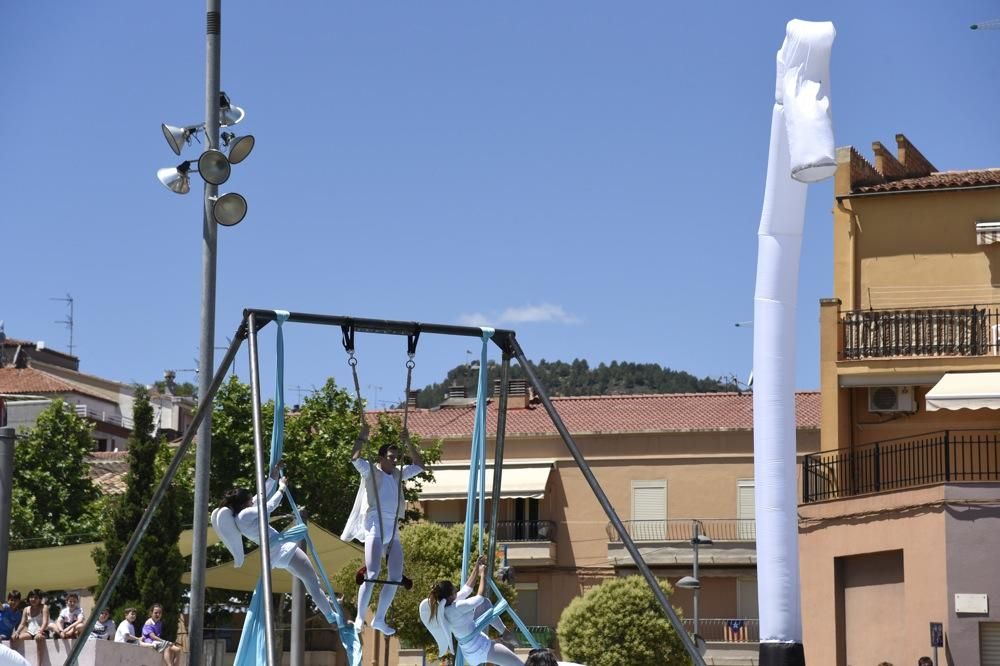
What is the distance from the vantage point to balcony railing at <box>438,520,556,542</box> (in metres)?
52.1

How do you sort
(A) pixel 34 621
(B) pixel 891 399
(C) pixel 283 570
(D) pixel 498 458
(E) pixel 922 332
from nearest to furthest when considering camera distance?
(D) pixel 498 458 → (A) pixel 34 621 → (C) pixel 283 570 → (E) pixel 922 332 → (B) pixel 891 399

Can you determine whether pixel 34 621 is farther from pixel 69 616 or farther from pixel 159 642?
pixel 159 642

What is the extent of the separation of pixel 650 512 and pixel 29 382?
30729mm

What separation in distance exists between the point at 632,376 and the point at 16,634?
342 ft

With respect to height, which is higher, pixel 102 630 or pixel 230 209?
pixel 230 209

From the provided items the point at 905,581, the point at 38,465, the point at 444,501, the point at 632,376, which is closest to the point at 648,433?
the point at 444,501

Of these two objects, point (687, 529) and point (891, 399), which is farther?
point (687, 529)

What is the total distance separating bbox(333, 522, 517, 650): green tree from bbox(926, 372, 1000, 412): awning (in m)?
10.6

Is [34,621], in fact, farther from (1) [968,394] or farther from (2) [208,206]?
(1) [968,394]

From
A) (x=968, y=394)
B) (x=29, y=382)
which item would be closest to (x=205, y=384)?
(x=968, y=394)

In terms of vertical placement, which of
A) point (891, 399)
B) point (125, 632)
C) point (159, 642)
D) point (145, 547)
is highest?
point (891, 399)

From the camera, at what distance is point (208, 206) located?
55.2ft

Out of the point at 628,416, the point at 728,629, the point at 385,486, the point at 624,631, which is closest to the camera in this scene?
the point at 385,486

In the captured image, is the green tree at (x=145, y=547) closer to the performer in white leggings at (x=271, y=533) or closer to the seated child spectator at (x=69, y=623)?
the seated child spectator at (x=69, y=623)
